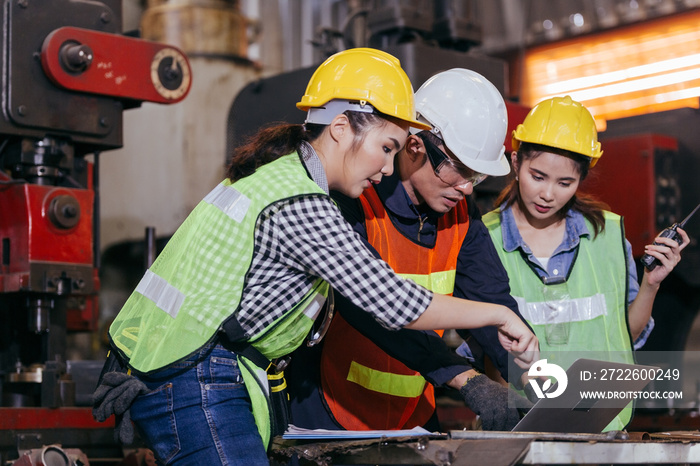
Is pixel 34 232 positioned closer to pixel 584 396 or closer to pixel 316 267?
pixel 316 267

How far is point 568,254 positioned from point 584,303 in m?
0.14

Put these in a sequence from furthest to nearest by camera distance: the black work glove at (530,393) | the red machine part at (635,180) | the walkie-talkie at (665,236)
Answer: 1. the red machine part at (635,180)
2. the walkie-talkie at (665,236)
3. the black work glove at (530,393)

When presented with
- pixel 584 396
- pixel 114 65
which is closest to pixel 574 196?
pixel 584 396

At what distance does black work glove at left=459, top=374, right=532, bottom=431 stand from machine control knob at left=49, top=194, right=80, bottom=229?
4.69ft

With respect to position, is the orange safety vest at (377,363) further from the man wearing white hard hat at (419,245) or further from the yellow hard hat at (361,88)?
the yellow hard hat at (361,88)

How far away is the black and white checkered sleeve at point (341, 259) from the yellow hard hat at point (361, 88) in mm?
257

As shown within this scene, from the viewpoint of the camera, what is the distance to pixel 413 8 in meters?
3.58

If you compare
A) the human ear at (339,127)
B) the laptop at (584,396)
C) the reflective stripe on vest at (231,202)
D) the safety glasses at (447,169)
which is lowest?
the laptop at (584,396)

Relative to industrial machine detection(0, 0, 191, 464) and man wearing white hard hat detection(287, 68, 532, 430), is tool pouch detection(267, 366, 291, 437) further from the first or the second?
industrial machine detection(0, 0, 191, 464)

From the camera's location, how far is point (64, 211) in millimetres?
2680

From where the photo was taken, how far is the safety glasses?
209 cm

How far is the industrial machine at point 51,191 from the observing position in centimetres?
262

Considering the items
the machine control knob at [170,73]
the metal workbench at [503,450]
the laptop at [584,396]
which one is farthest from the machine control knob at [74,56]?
the laptop at [584,396]

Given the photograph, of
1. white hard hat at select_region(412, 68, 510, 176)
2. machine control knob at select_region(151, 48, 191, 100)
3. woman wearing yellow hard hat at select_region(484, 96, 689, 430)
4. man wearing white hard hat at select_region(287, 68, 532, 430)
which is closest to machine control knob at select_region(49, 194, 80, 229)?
machine control knob at select_region(151, 48, 191, 100)
